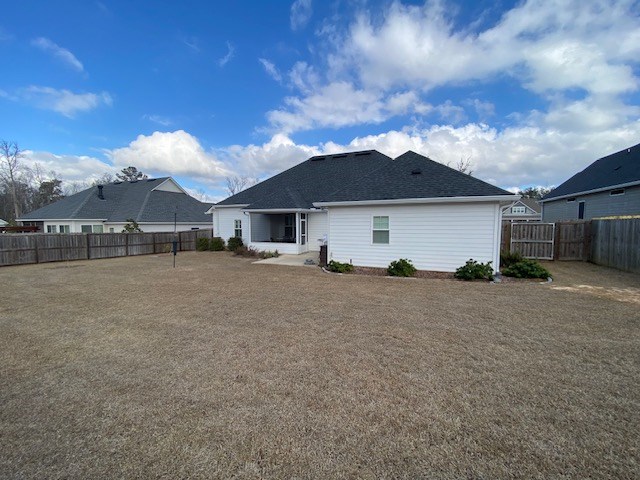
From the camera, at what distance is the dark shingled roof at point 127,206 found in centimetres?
2377

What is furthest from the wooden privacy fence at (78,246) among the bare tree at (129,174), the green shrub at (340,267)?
the bare tree at (129,174)

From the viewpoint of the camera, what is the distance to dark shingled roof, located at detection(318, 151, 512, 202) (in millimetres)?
9789

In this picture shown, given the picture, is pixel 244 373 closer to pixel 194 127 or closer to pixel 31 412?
pixel 31 412

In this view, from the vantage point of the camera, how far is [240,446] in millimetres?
2354

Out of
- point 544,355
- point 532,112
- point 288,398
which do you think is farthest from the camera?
point 532,112

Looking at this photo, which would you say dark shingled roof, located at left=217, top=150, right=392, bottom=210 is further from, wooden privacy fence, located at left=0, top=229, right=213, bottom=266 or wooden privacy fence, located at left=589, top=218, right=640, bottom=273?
wooden privacy fence, located at left=589, top=218, right=640, bottom=273

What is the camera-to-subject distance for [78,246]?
15828 mm

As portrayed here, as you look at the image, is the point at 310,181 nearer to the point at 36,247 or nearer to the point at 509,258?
the point at 509,258

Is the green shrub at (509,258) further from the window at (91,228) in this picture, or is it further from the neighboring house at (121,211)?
the window at (91,228)

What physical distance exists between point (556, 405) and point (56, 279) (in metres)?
14.0

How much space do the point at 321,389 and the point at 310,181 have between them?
57.5 feet

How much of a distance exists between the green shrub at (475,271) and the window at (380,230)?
2913 mm

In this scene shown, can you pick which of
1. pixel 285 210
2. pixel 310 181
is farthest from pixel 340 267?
pixel 310 181

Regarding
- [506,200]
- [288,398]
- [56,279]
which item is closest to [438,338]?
[288,398]
